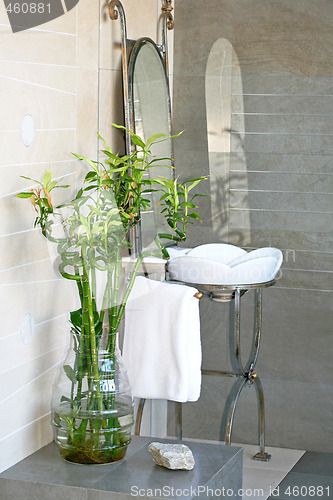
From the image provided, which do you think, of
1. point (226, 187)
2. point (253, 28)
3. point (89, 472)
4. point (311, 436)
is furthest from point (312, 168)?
point (89, 472)

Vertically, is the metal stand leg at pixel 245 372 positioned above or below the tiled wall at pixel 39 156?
below

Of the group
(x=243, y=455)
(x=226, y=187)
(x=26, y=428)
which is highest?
(x=226, y=187)

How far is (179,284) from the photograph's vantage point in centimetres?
240

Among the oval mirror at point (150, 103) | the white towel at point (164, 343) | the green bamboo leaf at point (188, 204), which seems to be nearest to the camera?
the green bamboo leaf at point (188, 204)

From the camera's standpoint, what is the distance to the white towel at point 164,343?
2.32 meters

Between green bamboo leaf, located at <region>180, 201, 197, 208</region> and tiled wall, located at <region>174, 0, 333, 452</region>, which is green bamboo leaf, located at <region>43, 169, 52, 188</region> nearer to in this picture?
green bamboo leaf, located at <region>180, 201, 197, 208</region>

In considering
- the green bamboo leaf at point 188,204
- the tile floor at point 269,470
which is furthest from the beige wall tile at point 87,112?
the tile floor at point 269,470

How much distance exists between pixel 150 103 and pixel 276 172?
50 centimetres

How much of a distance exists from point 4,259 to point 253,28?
1106mm

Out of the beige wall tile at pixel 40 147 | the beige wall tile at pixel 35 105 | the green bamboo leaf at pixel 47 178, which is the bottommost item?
the green bamboo leaf at pixel 47 178

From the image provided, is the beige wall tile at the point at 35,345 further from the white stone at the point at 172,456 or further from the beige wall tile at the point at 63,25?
the beige wall tile at the point at 63,25

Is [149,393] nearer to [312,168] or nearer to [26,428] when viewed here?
[26,428]

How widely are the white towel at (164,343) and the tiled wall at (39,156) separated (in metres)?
0.25

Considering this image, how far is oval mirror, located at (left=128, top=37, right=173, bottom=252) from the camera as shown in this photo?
8.02 feet
